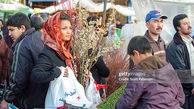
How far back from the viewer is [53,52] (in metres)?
2.41

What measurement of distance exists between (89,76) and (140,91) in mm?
727

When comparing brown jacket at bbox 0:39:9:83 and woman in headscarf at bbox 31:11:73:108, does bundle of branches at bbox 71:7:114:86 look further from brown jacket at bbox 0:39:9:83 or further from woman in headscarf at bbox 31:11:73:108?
brown jacket at bbox 0:39:9:83

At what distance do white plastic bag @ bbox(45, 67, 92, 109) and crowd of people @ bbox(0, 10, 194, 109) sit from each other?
0.20 ft

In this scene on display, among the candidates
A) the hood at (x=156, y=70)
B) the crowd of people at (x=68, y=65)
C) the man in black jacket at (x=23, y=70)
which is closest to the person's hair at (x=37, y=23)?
the crowd of people at (x=68, y=65)

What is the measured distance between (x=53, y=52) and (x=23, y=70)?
1.27ft

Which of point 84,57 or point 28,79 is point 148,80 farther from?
point 28,79

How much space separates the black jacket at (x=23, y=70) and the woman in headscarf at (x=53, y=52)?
161 millimetres

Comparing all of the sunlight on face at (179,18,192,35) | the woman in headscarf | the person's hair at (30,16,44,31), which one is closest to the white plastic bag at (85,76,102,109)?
the woman in headscarf

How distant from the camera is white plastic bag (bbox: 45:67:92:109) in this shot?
2.23 metres

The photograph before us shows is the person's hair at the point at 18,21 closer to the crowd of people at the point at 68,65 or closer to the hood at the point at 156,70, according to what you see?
the crowd of people at the point at 68,65

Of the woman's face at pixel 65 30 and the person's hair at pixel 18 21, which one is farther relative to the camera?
the person's hair at pixel 18 21

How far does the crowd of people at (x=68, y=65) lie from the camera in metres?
1.98

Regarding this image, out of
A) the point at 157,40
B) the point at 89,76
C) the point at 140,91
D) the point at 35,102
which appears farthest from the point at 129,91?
the point at 157,40

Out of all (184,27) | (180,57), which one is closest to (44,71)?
(180,57)
